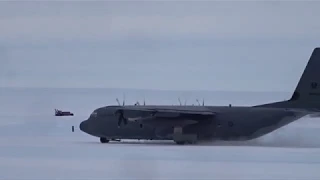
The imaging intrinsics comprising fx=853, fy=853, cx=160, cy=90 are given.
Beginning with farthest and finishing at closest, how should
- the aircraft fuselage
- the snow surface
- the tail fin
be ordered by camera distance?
the tail fin, the aircraft fuselage, the snow surface

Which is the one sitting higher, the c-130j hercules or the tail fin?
the tail fin

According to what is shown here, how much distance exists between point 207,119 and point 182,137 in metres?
1.71

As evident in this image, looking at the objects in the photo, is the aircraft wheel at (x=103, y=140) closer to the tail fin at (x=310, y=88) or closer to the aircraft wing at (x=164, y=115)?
the aircraft wing at (x=164, y=115)

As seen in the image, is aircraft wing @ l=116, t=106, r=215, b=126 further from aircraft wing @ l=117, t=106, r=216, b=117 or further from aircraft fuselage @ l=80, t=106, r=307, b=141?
aircraft fuselage @ l=80, t=106, r=307, b=141

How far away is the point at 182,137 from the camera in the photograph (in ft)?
154

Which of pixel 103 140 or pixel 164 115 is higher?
pixel 164 115

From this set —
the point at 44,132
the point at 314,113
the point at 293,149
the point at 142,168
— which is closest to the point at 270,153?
the point at 293,149

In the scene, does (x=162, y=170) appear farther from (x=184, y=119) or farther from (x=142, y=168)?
(x=184, y=119)

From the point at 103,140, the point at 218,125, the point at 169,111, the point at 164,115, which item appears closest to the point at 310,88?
the point at 218,125

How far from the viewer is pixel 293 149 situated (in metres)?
41.5

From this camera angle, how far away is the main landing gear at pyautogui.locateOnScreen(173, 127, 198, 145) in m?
46.9

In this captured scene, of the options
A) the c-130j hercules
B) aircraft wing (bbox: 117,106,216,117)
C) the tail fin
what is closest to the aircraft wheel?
the c-130j hercules

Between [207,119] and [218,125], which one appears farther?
[207,119]

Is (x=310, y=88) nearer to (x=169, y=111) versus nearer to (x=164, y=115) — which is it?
(x=169, y=111)
